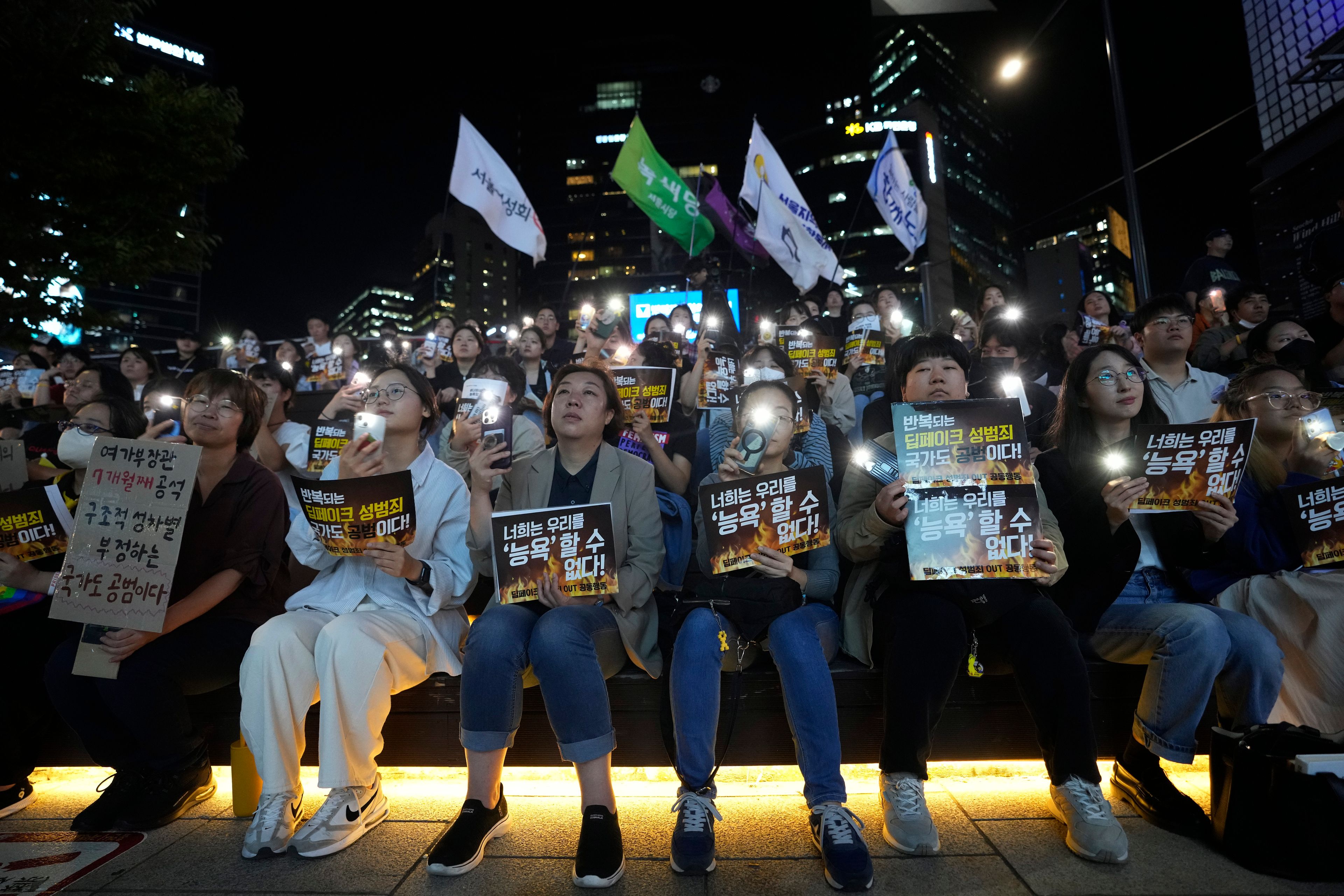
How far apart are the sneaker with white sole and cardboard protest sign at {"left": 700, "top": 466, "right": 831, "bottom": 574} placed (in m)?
1.48

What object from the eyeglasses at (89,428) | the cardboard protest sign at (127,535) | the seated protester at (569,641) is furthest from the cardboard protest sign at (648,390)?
the eyeglasses at (89,428)

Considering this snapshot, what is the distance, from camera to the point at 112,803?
254 centimetres

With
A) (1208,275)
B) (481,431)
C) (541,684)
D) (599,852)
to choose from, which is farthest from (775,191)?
(599,852)

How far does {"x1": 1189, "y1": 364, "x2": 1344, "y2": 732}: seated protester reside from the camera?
2480 mm

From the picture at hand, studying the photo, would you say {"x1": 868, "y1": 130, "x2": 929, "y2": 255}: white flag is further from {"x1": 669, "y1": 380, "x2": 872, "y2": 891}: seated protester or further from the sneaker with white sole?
the sneaker with white sole

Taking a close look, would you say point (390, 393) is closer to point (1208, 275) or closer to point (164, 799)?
point (164, 799)

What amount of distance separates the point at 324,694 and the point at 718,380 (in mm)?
2822

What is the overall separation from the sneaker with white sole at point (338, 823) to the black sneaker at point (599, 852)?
79cm

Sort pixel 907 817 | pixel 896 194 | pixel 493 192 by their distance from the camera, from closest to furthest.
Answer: pixel 907 817 < pixel 493 192 < pixel 896 194

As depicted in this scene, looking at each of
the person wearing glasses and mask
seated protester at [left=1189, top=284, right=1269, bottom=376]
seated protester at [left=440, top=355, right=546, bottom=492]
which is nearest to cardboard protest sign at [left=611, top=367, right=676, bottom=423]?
seated protester at [left=440, top=355, right=546, bottom=492]

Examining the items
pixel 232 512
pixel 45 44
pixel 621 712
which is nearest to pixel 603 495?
pixel 621 712

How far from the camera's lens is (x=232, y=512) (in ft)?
9.43

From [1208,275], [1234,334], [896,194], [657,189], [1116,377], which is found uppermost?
[657,189]

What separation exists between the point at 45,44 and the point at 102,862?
11188mm
